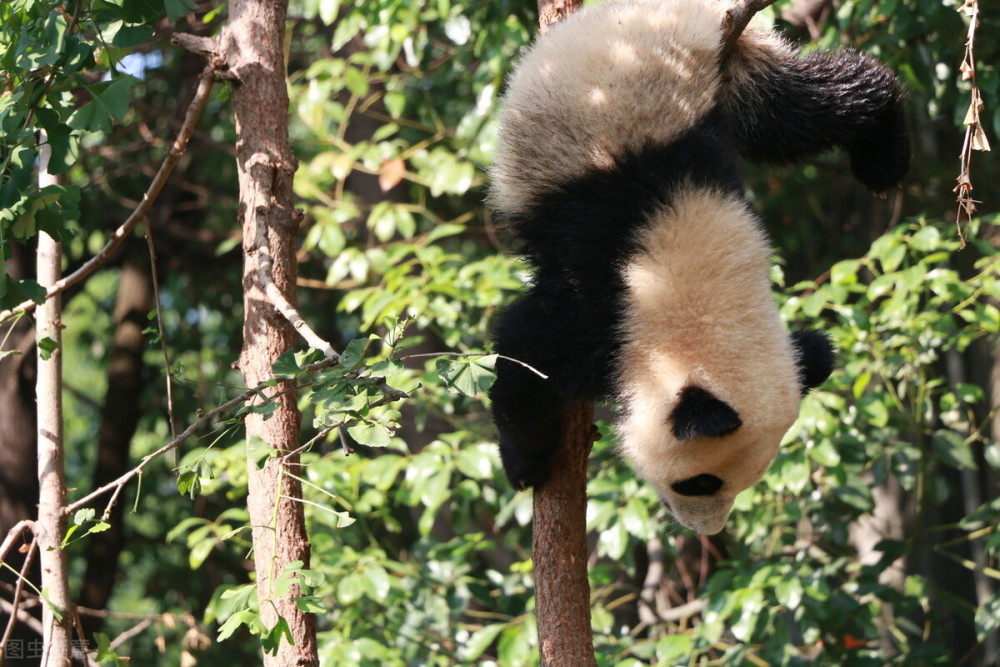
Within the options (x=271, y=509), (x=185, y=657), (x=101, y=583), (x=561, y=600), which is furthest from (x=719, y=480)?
(x=101, y=583)

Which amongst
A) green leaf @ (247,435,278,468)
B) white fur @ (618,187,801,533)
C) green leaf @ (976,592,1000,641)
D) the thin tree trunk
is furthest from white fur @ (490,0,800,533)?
green leaf @ (976,592,1000,641)

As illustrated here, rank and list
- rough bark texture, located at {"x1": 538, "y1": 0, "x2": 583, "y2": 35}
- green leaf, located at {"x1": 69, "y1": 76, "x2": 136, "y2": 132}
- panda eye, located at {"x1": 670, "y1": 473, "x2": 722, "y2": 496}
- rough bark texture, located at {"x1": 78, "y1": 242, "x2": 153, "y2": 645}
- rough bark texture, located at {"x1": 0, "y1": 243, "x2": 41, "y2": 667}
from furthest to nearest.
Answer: rough bark texture, located at {"x1": 78, "y1": 242, "x2": 153, "y2": 645}, rough bark texture, located at {"x1": 0, "y1": 243, "x2": 41, "y2": 667}, rough bark texture, located at {"x1": 538, "y1": 0, "x2": 583, "y2": 35}, panda eye, located at {"x1": 670, "y1": 473, "x2": 722, "y2": 496}, green leaf, located at {"x1": 69, "y1": 76, "x2": 136, "y2": 132}

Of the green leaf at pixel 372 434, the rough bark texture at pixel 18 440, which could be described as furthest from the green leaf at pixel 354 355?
the rough bark texture at pixel 18 440

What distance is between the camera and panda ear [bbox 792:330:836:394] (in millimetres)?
2795

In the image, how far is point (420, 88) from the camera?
5738mm

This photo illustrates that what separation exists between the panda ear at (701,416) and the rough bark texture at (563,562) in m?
0.37

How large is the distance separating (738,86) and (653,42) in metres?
0.43

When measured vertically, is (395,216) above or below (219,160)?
below

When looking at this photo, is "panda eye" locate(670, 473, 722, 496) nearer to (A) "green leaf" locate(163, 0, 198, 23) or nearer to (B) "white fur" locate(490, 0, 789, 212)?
(B) "white fur" locate(490, 0, 789, 212)

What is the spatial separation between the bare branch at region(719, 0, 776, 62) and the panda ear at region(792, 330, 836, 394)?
2.90 feet

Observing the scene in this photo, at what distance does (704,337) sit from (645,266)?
236mm

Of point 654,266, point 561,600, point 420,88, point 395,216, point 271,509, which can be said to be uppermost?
point 420,88

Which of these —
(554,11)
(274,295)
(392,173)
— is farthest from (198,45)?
(392,173)

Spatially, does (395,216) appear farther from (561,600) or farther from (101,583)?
(101,583)
